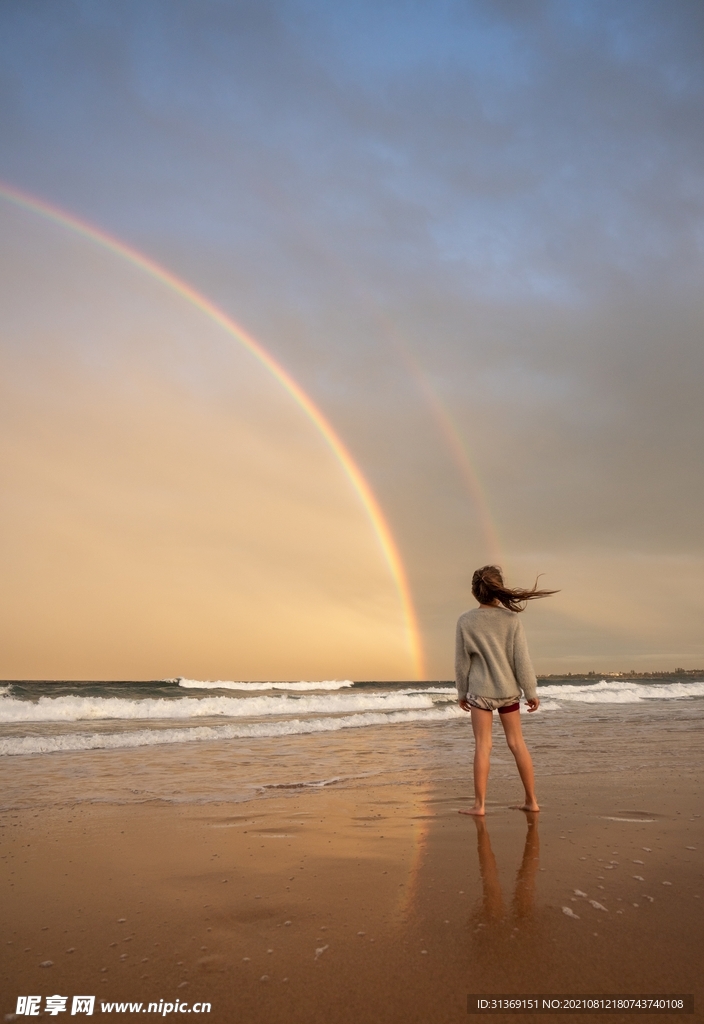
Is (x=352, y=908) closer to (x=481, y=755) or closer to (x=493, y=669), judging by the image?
(x=481, y=755)

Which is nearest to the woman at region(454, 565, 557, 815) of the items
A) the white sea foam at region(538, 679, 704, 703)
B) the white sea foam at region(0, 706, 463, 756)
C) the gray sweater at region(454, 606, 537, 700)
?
the gray sweater at region(454, 606, 537, 700)

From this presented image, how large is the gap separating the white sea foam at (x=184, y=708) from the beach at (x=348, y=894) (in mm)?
14486

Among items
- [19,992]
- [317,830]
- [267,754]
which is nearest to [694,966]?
[19,992]

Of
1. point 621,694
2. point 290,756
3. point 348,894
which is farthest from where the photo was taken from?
point 621,694

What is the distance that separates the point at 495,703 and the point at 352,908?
103 inches

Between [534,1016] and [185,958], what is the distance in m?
1.46

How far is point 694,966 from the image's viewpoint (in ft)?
8.52

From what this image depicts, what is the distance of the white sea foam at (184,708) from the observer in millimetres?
20562

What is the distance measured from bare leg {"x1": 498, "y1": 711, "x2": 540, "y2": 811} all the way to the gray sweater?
0.23m

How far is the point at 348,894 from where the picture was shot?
3619mm

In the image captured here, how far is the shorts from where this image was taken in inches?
223

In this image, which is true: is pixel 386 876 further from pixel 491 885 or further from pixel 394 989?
pixel 394 989

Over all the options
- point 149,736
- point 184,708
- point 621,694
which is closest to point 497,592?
point 149,736

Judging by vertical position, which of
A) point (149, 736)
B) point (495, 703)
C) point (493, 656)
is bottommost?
point (149, 736)
